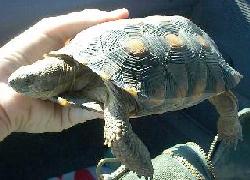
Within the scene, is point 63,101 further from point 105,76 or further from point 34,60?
point 34,60

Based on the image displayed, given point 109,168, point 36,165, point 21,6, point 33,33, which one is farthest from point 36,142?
point 33,33

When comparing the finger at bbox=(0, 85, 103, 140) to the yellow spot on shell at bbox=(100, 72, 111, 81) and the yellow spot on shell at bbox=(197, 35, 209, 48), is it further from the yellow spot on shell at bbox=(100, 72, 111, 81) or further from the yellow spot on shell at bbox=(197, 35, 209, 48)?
the yellow spot on shell at bbox=(197, 35, 209, 48)

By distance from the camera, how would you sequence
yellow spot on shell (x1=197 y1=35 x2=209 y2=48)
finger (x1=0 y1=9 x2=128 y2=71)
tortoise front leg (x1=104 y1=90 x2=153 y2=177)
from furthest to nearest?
finger (x1=0 y1=9 x2=128 y2=71)
yellow spot on shell (x1=197 y1=35 x2=209 y2=48)
tortoise front leg (x1=104 y1=90 x2=153 y2=177)

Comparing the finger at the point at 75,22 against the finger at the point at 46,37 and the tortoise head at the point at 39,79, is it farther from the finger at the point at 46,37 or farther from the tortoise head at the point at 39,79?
the tortoise head at the point at 39,79

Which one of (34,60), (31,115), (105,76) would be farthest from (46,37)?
(105,76)

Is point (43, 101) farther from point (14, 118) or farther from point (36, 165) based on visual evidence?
point (36, 165)

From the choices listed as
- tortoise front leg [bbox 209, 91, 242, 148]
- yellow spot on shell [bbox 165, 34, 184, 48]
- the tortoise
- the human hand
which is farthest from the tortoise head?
tortoise front leg [bbox 209, 91, 242, 148]
